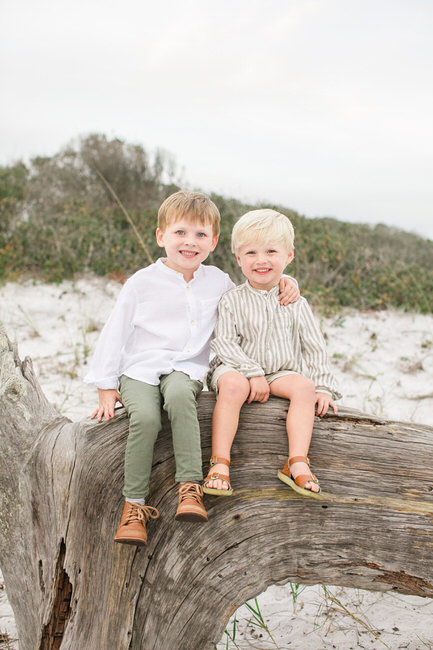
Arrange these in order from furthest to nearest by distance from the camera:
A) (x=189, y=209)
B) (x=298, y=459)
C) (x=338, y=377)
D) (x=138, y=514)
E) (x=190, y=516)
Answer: (x=338, y=377) → (x=189, y=209) → (x=298, y=459) → (x=138, y=514) → (x=190, y=516)

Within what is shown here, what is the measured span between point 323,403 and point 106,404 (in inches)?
42.4

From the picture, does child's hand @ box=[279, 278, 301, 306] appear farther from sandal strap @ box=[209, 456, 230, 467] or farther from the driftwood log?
sandal strap @ box=[209, 456, 230, 467]

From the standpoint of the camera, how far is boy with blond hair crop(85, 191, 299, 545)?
7.50 feet

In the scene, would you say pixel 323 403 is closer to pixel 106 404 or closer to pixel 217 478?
pixel 217 478

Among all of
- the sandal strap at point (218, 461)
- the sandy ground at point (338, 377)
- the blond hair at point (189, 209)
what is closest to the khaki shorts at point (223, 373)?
the sandal strap at point (218, 461)

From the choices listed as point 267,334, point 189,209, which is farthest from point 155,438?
point 189,209

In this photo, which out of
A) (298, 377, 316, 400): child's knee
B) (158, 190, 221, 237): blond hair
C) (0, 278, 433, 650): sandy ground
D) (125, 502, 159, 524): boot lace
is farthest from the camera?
(0, 278, 433, 650): sandy ground

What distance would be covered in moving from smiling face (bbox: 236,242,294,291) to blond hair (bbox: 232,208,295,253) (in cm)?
3

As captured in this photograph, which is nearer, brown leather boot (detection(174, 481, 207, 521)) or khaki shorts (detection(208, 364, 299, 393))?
brown leather boot (detection(174, 481, 207, 521))

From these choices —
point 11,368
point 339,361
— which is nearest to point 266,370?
point 11,368

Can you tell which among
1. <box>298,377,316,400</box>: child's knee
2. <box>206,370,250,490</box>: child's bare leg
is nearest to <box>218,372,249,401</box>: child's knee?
<box>206,370,250,490</box>: child's bare leg

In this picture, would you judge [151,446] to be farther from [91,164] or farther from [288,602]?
[91,164]

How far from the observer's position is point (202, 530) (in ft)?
7.92

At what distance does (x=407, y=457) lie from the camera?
8.30 feet
